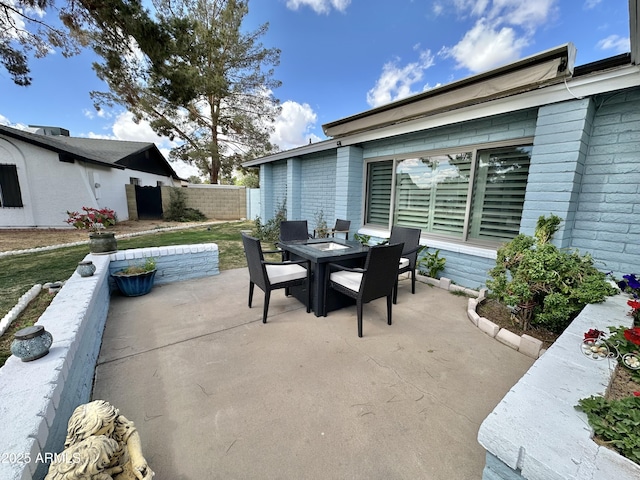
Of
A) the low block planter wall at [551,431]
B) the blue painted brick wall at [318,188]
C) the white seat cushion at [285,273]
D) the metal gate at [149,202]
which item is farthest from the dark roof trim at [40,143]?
the low block planter wall at [551,431]

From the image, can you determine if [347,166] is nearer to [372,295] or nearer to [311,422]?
[372,295]

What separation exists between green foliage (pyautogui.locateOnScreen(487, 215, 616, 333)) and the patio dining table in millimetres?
1541

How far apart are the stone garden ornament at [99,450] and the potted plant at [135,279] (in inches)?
108

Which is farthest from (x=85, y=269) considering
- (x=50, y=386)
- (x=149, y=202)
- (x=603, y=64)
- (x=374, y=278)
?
(x=149, y=202)

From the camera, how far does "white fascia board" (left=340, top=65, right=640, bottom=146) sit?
2273mm

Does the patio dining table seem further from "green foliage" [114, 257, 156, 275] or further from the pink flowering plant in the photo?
the pink flowering plant

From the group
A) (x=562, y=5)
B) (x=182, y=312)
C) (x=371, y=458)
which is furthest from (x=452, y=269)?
(x=182, y=312)

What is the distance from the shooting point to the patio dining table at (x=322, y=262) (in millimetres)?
2834

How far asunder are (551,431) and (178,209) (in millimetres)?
13169

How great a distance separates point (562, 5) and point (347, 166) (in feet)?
11.4

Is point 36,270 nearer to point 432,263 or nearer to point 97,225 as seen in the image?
point 97,225

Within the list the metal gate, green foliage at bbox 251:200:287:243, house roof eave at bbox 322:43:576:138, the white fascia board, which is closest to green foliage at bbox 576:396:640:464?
house roof eave at bbox 322:43:576:138

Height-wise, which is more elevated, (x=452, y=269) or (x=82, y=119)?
(x=82, y=119)

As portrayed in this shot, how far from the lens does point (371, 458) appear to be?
1344 mm
